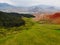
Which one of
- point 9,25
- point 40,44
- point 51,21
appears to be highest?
point 51,21

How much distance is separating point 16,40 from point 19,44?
2.31 ft

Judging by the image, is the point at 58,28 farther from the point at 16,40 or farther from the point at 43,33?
the point at 16,40

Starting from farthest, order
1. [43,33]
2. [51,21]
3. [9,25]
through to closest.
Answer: [9,25] → [43,33] → [51,21]

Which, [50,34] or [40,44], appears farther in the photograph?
[50,34]

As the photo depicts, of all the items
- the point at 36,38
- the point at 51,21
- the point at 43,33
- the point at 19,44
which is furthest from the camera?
the point at 43,33

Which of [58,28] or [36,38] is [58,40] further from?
[58,28]

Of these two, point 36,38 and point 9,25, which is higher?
point 36,38

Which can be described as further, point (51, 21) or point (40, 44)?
point (40, 44)

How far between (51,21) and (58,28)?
24.8 feet

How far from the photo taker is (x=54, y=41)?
40.8 feet

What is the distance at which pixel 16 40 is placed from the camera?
12609 millimetres

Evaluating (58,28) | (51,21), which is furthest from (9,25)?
(51,21)

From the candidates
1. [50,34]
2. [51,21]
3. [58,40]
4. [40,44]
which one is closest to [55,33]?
[50,34]

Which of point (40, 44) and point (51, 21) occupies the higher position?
point (51, 21)
